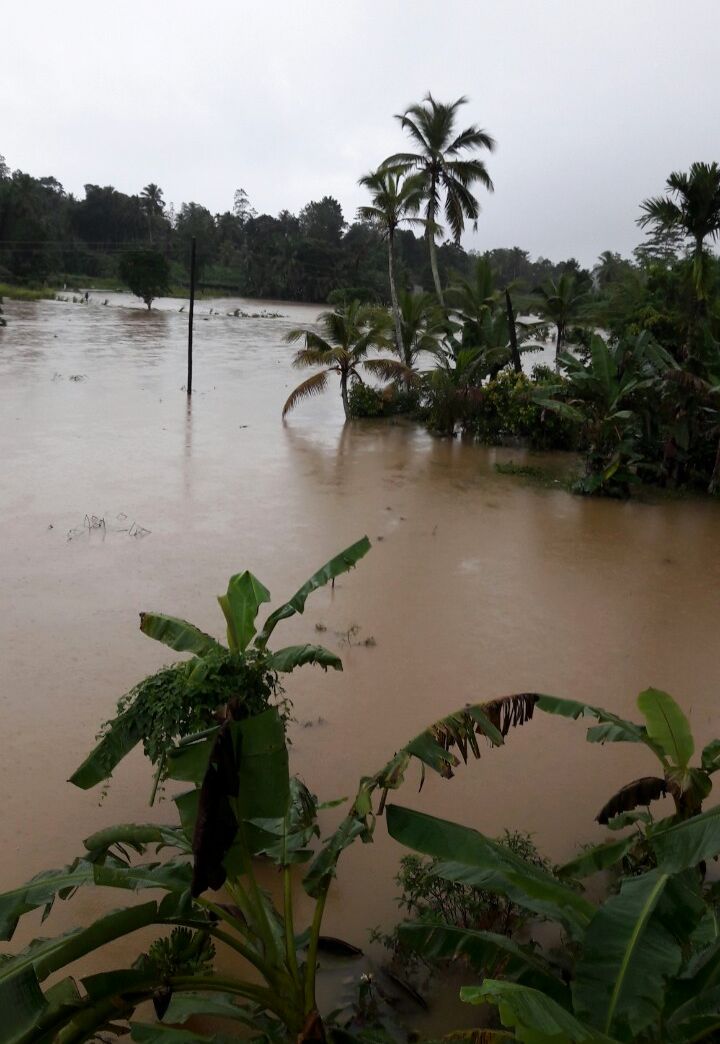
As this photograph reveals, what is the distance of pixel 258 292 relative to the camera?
55.1 metres

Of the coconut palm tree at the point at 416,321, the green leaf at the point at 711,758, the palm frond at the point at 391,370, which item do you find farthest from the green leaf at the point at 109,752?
the coconut palm tree at the point at 416,321

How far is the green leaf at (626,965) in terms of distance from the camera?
203 centimetres

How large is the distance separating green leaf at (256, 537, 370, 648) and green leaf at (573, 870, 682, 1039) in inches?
69.0

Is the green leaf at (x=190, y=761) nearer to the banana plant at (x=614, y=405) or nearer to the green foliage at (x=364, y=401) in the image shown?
the banana plant at (x=614, y=405)

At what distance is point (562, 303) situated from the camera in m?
23.2

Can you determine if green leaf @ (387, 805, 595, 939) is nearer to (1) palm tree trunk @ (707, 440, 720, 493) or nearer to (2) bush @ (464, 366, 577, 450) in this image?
(1) palm tree trunk @ (707, 440, 720, 493)

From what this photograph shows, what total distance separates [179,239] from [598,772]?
2459 inches

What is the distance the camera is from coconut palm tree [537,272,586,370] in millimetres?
23188

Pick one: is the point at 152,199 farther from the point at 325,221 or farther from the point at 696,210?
the point at 696,210

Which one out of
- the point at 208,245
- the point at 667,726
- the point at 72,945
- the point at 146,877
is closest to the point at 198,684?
the point at 146,877

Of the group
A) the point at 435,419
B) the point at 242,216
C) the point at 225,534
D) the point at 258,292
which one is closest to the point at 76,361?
the point at 435,419

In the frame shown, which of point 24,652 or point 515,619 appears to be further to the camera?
point 515,619

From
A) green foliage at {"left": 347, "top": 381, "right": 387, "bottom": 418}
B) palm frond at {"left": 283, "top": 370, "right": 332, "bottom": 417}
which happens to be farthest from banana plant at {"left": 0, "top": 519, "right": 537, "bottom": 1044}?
green foliage at {"left": 347, "top": 381, "right": 387, "bottom": 418}

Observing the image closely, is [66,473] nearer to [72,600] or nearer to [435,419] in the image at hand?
[72,600]
